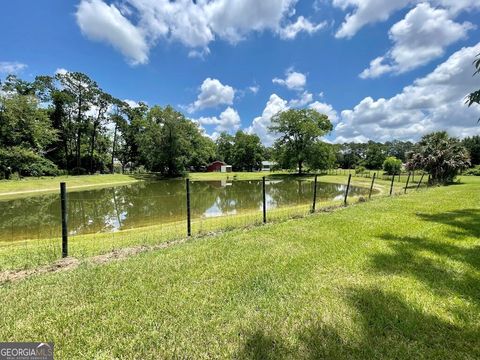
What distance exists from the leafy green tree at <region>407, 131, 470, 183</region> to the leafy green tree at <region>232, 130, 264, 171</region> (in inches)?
1831

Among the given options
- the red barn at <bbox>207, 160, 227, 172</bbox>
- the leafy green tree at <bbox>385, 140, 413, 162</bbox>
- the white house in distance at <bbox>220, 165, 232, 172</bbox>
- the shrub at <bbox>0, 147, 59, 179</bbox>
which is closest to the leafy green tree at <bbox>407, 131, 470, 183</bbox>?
the shrub at <bbox>0, 147, 59, 179</bbox>

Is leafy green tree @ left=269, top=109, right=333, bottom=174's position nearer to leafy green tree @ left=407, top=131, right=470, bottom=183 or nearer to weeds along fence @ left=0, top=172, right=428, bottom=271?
leafy green tree @ left=407, top=131, right=470, bottom=183

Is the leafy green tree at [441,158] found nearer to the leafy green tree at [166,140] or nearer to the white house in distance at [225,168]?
the leafy green tree at [166,140]

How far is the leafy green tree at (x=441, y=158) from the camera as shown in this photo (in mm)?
21656

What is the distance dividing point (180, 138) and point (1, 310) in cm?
3773

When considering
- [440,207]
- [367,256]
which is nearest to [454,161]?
[440,207]

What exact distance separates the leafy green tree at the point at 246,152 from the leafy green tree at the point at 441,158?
1831 inches

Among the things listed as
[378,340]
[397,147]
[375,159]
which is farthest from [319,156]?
[397,147]

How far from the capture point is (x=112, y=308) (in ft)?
9.78

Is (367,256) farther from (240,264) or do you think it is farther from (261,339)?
(261,339)

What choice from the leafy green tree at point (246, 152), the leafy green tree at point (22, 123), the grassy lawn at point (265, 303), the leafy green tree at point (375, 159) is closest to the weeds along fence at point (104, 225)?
the grassy lawn at point (265, 303)

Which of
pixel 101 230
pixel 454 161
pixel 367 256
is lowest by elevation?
pixel 101 230

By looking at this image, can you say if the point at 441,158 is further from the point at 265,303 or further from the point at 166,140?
the point at 166,140

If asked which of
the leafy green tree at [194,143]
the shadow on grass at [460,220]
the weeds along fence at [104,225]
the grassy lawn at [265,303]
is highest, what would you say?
the leafy green tree at [194,143]
